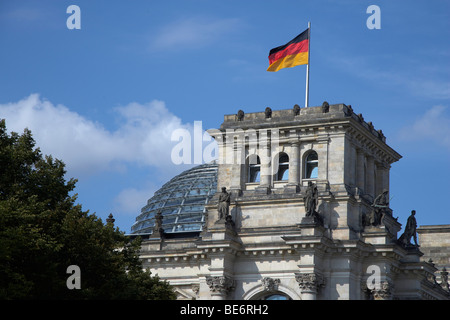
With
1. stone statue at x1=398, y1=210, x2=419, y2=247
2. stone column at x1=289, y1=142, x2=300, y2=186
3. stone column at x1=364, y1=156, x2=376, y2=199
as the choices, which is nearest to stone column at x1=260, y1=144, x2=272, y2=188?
stone column at x1=289, y1=142, x2=300, y2=186

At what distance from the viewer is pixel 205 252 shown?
71.2 meters

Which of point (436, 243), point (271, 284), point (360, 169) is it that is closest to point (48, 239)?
point (271, 284)

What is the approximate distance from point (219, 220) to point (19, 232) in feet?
74.1

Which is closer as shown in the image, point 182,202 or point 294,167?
point 294,167

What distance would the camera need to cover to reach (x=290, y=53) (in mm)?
75625

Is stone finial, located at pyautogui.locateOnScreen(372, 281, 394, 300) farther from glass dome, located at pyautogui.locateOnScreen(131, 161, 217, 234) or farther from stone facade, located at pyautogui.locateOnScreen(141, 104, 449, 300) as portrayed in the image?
glass dome, located at pyautogui.locateOnScreen(131, 161, 217, 234)

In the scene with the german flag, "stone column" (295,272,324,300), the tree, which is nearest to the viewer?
the tree

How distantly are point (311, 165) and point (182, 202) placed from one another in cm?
4187

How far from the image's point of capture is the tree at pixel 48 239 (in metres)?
52.7

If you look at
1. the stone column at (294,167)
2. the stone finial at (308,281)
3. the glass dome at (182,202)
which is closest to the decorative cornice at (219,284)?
the stone finial at (308,281)

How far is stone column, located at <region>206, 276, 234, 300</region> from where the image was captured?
70000mm

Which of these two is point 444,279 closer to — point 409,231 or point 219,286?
point 409,231

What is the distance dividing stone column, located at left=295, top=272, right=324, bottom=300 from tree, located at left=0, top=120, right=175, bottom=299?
1032 cm
